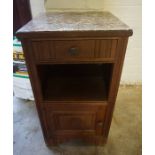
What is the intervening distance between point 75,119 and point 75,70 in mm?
369

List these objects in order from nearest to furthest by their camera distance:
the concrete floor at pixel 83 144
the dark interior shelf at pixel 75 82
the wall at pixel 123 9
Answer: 1. the dark interior shelf at pixel 75 82
2. the concrete floor at pixel 83 144
3. the wall at pixel 123 9

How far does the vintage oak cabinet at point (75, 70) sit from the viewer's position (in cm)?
67

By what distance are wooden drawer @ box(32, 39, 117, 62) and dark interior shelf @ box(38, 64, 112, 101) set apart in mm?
149

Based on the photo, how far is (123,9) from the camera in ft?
4.43

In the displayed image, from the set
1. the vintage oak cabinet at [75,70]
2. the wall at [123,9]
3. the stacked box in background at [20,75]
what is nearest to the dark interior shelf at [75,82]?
the vintage oak cabinet at [75,70]

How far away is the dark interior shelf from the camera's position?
90 cm

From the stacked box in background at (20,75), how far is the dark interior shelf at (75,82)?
0.41m

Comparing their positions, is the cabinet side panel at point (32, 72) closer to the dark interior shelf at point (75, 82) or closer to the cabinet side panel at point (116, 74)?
the dark interior shelf at point (75, 82)

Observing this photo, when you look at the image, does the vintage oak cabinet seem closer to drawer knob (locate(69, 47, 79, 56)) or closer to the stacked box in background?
drawer knob (locate(69, 47, 79, 56))

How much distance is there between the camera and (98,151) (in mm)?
1093

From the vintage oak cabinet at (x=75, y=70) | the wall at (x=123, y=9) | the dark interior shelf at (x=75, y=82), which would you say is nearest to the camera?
the vintage oak cabinet at (x=75, y=70)

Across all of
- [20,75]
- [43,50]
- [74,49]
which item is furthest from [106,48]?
[20,75]

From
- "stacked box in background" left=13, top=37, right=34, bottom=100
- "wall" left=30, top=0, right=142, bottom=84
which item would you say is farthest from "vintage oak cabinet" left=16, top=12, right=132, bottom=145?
"stacked box in background" left=13, top=37, right=34, bottom=100
